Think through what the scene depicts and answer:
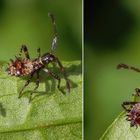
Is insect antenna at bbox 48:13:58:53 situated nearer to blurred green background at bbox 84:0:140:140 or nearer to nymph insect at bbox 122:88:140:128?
blurred green background at bbox 84:0:140:140

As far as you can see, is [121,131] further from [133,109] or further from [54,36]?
[54,36]

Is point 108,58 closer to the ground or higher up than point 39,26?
closer to the ground

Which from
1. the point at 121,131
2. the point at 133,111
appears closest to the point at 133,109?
the point at 133,111

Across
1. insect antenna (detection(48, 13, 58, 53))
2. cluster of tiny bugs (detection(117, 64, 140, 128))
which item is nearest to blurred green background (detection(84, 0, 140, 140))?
cluster of tiny bugs (detection(117, 64, 140, 128))

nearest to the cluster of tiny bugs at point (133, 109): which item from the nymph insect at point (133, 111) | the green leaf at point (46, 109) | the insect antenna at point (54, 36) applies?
the nymph insect at point (133, 111)
